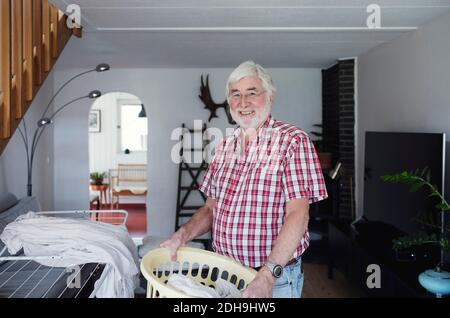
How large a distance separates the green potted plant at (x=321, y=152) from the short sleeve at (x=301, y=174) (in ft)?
12.0

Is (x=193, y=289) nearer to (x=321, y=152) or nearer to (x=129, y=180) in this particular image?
(x=321, y=152)

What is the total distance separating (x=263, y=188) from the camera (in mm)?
1461

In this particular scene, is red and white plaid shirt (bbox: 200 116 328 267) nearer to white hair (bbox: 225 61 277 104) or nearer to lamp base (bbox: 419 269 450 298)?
white hair (bbox: 225 61 277 104)

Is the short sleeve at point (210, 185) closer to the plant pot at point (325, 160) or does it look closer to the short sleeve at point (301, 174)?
the short sleeve at point (301, 174)

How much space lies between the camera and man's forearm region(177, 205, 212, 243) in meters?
1.51

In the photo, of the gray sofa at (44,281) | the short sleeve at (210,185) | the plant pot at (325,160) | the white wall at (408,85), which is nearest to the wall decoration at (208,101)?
the plant pot at (325,160)

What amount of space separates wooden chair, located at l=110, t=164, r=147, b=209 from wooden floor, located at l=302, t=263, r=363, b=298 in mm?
Answer: 3691

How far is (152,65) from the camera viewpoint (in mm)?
5590

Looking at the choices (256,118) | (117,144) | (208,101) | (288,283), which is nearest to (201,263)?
(288,283)

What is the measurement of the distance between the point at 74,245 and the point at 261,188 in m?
1.31

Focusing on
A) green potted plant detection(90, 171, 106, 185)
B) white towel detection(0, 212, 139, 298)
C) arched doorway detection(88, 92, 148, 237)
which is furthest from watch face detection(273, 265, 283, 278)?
arched doorway detection(88, 92, 148, 237)

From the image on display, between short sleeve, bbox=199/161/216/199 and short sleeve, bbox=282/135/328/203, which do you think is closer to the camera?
short sleeve, bbox=282/135/328/203
